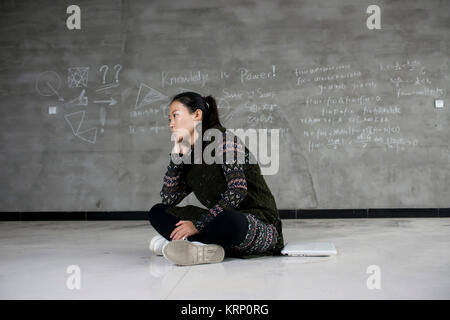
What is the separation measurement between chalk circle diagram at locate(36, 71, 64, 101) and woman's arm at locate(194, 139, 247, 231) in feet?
10.8

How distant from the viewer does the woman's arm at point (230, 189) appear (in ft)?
6.73

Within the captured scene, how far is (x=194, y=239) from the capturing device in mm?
2143

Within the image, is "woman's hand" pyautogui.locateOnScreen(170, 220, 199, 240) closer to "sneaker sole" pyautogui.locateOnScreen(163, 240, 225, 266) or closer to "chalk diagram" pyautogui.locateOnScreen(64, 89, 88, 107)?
"sneaker sole" pyautogui.locateOnScreen(163, 240, 225, 266)

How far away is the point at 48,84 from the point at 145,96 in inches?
38.5

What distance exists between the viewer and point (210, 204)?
2.20m

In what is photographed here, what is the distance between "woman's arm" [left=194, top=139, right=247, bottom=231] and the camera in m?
2.05

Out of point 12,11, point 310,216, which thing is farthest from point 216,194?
point 12,11

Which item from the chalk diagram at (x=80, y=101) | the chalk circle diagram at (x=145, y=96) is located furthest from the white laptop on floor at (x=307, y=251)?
the chalk diagram at (x=80, y=101)

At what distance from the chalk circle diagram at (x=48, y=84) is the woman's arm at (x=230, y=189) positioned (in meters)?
3.31
